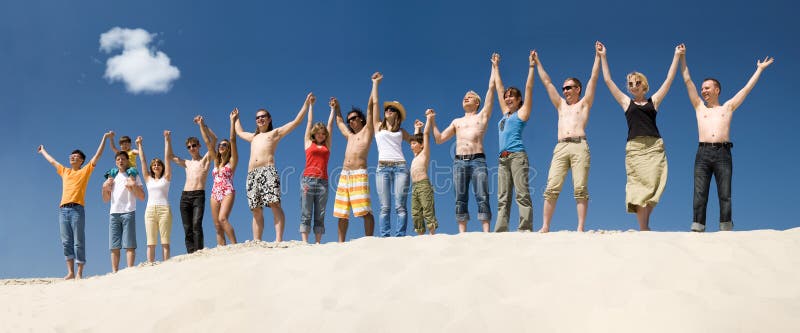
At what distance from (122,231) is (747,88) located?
420 inches

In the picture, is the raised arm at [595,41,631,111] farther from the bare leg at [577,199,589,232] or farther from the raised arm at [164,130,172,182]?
the raised arm at [164,130,172,182]

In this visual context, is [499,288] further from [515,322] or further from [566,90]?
[566,90]

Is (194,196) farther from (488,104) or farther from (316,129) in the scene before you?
(488,104)

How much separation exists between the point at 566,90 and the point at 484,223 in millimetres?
2217

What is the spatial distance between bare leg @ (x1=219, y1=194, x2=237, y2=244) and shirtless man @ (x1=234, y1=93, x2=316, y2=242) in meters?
0.60

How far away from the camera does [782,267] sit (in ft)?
21.2

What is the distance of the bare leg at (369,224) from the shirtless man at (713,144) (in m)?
4.51

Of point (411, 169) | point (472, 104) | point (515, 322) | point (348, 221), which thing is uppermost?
point (472, 104)

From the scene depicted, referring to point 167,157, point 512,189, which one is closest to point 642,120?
point 512,189

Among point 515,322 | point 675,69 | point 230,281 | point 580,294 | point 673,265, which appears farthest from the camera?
point 675,69

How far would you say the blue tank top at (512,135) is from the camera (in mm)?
8914

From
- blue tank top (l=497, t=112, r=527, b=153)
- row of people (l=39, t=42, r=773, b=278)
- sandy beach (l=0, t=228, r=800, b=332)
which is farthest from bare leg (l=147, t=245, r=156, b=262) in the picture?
blue tank top (l=497, t=112, r=527, b=153)

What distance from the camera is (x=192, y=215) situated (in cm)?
1105

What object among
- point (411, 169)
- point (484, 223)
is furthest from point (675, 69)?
point (411, 169)
